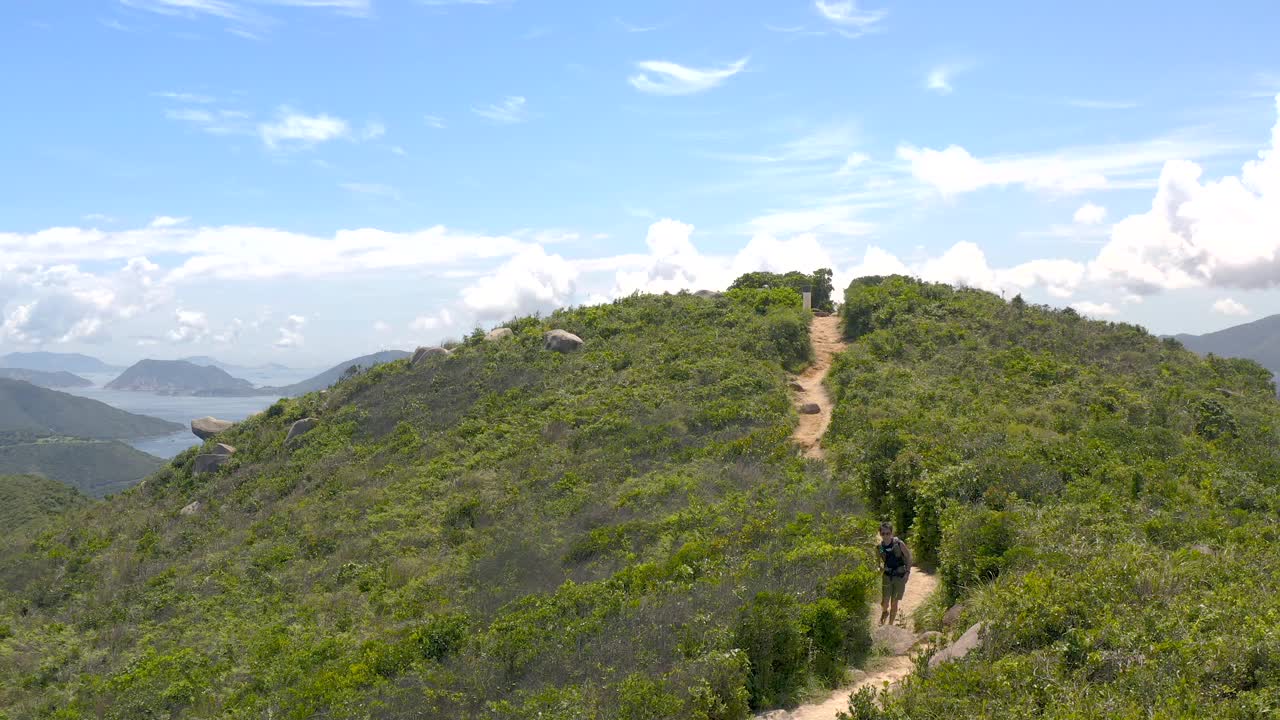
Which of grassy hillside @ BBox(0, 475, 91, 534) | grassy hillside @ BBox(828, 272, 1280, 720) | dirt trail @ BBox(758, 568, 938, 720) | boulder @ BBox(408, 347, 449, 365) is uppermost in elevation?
boulder @ BBox(408, 347, 449, 365)

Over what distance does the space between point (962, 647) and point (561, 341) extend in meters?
27.0

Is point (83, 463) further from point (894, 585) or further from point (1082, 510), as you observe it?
point (1082, 510)

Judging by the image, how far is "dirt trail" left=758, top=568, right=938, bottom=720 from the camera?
8016mm

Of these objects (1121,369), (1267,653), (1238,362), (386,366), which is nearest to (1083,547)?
(1267,653)

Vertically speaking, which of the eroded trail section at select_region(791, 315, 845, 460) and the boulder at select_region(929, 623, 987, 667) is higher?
the eroded trail section at select_region(791, 315, 845, 460)

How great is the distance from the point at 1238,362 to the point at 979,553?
2433cm

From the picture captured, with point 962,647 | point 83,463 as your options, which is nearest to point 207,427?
point 962,647

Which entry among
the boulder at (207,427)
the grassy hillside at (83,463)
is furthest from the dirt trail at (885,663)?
the grassy hillside at (83,463)

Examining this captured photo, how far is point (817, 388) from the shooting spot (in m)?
26.9

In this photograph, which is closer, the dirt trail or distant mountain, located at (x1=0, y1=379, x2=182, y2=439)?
the dirt trail

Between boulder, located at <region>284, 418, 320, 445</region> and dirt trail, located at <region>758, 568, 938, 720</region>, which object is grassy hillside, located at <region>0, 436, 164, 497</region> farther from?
dirt trail, located at <region>758, 568, 938, 720</region>

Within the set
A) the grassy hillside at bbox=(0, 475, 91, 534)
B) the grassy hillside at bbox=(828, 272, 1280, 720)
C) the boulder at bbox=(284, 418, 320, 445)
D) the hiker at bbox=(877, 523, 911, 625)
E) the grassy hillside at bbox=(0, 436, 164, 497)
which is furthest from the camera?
the grassy hillside at bbox=(0, 436, 164, 497)

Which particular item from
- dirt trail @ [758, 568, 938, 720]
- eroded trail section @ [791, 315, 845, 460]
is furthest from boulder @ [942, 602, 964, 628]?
eroded trail section @ [791, 315, 845, 460]

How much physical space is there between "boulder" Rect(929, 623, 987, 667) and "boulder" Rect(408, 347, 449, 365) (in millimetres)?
30641
